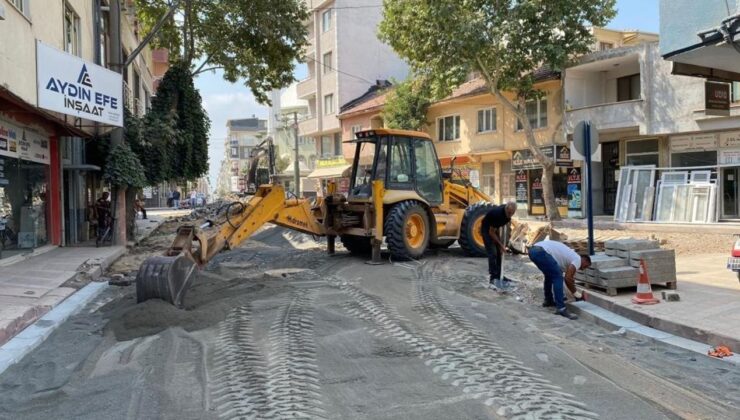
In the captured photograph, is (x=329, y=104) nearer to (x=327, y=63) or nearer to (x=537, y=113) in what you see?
(x=327, y=63)

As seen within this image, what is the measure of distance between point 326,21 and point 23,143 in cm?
3213

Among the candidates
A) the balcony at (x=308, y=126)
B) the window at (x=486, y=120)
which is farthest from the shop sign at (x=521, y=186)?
the balcony at (x=308, y=126)

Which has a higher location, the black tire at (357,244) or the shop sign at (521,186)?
the shop sign at (521,186)

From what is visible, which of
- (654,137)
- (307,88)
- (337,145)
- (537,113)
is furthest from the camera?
(307,88)

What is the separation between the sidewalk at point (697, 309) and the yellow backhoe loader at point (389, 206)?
4495 mm

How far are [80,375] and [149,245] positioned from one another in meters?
12.6

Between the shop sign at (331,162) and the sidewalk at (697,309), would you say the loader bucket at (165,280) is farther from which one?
the shop sign at (331,162)

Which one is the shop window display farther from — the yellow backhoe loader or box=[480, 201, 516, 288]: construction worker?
box=[480, 201, 516, 288]: construction worker

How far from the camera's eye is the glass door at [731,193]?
19031mm

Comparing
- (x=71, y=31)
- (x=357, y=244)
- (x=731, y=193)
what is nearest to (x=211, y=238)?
(x=357, y=244)

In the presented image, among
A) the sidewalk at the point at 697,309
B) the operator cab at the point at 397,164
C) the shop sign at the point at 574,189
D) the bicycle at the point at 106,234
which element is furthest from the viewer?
the shop sign at the point at 574,189

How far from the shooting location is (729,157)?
19234 mm

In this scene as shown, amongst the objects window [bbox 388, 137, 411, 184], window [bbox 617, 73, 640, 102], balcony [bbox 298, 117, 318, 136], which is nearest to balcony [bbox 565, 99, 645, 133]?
window [bbox 617, 73, 640, 102]

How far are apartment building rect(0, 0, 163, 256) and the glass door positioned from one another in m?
18.2
